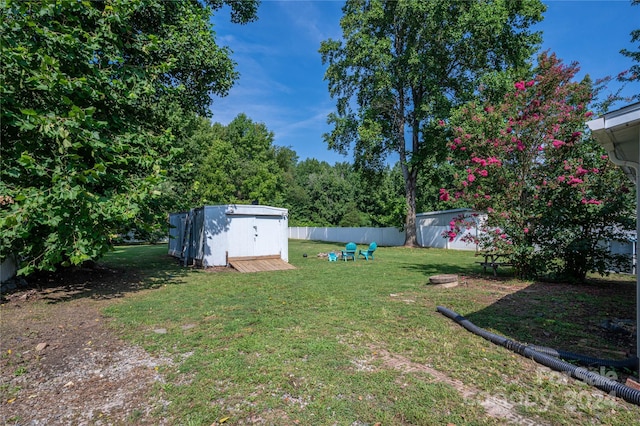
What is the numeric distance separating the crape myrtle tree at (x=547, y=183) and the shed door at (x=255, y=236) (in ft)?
21.9

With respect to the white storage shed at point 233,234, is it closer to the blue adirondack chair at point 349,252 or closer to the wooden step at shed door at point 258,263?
the wooden step at shed door at point 258,263

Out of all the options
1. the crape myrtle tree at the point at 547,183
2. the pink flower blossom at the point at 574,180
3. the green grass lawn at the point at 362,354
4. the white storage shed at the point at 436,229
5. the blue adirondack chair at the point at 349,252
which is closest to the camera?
the green grass lawn at the point at 362,354

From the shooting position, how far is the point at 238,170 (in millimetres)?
29797

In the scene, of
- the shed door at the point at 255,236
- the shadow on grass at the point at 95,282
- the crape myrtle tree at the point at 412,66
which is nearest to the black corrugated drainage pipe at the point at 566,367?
the shadow on grass at the point at 95,282

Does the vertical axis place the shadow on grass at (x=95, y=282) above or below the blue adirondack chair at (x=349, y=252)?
below

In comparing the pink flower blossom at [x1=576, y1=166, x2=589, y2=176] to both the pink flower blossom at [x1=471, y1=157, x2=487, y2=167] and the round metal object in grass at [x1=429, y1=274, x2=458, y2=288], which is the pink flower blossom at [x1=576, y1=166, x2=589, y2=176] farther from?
the round metal object in grass at [x1=429, y1=274, x2=458, y2=288]

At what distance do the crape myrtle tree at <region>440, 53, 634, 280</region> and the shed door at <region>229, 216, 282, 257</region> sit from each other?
6675 millimetres

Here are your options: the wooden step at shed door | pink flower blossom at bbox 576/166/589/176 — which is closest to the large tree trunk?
the wooden step at shed door

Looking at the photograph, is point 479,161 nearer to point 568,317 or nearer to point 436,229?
point 568,317

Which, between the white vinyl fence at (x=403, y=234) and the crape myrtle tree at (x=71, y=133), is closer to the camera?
the crape myrtle tree at (x=71, y=133)

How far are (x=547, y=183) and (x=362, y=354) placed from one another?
24.2 feet

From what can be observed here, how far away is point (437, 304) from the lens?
6125mm

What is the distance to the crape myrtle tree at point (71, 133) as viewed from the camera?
558 centimetres

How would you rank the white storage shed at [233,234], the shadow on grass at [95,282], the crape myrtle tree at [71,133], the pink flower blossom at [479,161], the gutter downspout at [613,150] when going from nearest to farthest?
the gutter downspout at [613,150] < the crape myrtle tree at [71,133] < the shadow on grass at [95,282] < the pink flower blossom at [479,161] < the white storage shed at [233,234]
